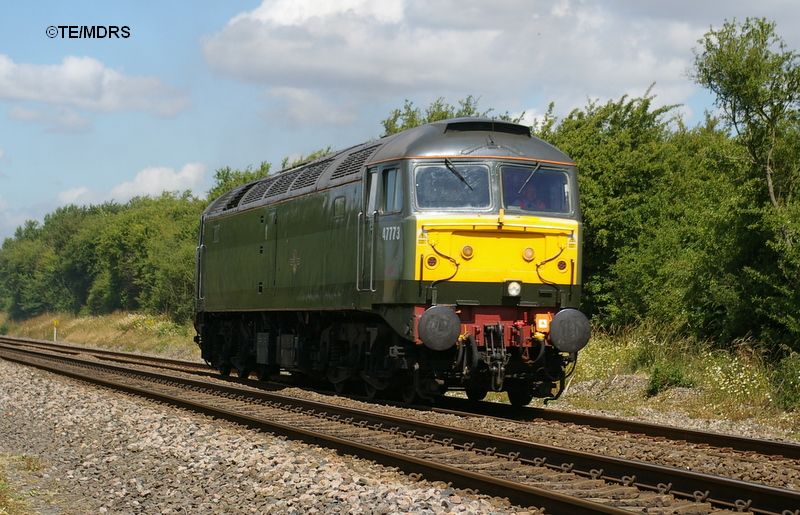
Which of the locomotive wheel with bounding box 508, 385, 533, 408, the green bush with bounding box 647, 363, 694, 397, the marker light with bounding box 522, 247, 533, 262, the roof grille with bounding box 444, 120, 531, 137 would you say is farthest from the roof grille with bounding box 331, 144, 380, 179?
the green bush with bounding box 647, 363, 694, 397

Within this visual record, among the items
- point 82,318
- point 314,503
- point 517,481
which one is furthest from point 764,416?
point 82,318

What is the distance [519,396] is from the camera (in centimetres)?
1466

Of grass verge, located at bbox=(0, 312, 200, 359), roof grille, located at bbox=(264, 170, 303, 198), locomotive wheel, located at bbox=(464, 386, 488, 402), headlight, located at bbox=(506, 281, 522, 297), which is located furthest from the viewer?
grass verge, located at bbox=(0, 312, 200, 359)

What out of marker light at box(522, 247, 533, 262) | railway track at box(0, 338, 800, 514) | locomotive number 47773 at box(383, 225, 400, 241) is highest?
locomotive number 47773 at box(383, 225, 400, 241)

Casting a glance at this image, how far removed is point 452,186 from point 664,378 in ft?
17.1

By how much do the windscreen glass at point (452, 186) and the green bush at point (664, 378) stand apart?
4.78 m

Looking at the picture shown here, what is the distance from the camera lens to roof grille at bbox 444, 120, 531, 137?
45.2 ft

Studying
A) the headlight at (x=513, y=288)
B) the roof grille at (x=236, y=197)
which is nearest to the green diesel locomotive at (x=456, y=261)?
the headlight at (x=513, y=288)

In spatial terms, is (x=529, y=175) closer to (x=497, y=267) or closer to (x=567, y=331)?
(x=497, y=267)

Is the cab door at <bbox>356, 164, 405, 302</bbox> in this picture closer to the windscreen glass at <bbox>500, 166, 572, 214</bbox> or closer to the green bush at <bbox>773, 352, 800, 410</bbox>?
the windscreen glass at <bbox>500, 166, 572, 214</bbox>

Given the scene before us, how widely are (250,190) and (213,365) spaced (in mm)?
4535

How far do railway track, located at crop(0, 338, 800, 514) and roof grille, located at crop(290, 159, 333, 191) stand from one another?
4075 mm

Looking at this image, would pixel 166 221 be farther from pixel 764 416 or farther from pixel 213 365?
pixel 764 416

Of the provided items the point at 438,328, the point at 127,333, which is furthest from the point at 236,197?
the point at 127,333
